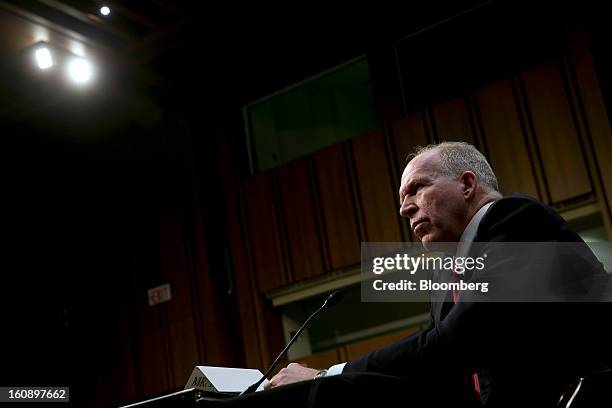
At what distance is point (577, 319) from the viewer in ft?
6.76

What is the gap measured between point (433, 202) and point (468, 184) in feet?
0.46

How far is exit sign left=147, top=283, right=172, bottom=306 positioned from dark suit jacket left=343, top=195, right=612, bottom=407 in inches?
244

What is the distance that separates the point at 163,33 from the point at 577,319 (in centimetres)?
585

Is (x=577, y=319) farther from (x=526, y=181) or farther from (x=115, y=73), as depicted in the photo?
(x=115, y=73)

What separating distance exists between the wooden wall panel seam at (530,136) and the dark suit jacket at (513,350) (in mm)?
4387

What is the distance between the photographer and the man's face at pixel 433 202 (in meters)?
2.66

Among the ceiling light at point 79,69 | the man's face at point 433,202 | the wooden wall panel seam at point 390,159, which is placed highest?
the ceiling light at point 79,69

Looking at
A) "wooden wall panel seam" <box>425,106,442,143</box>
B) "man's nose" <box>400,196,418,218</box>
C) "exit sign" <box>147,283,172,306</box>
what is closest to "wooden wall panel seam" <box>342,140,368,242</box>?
"wooden wall panel seam" <box>425,106,442,143</box>

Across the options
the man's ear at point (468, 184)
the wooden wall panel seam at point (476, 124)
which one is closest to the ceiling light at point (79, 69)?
the wooden wall panel seam at point (476, 124)

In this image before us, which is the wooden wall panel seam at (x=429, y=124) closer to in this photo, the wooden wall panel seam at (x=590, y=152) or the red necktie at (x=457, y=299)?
the wooden wall panel seam at (x=590, y=152)

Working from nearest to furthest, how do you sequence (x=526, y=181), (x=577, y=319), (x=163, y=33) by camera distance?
(x=577, y=319), (x=526, y=181), (x=163, y=33)

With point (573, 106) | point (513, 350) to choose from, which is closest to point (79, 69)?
point (573, 106)

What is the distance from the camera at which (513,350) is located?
6.63ft

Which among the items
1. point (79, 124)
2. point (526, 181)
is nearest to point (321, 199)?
point (526, 181)
